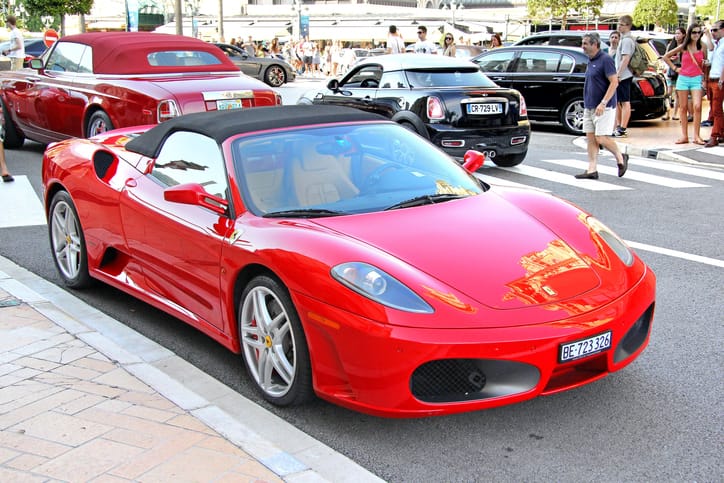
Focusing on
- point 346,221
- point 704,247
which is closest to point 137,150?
point 346,221

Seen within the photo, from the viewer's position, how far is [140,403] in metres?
3.71

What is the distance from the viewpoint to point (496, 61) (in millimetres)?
16516

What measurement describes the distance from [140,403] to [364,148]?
1.86m

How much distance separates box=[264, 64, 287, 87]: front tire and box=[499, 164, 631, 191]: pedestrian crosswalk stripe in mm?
19138

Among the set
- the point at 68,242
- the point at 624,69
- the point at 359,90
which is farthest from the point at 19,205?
→ the point at 624,69

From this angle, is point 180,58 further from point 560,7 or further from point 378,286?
point 560,7

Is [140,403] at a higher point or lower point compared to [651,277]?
lower

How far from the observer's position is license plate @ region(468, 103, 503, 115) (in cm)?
1039

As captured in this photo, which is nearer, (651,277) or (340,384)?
(340,384)

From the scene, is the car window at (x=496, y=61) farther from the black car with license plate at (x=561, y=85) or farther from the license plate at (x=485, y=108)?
the license plate at (x=485, y=108)

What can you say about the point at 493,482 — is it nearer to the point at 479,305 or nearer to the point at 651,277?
the point at 479,305

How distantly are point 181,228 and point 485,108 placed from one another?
665 centimetres

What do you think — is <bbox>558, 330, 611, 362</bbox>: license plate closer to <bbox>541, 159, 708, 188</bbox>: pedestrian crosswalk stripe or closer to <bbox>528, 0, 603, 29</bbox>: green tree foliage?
<bbox>541, 159, 708, 188</bbox>: pedestrian crosswalk stripe

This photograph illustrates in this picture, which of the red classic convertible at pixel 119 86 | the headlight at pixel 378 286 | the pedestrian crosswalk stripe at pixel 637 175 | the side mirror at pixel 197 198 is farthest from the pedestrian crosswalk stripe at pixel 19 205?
the pedestrian crosswalk stripe at pixel 637 175
